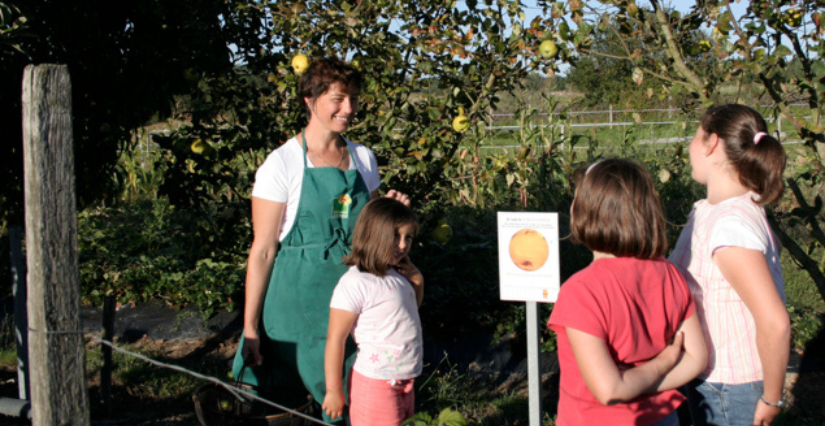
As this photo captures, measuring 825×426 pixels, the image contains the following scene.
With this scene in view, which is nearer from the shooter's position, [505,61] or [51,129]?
[51,129]

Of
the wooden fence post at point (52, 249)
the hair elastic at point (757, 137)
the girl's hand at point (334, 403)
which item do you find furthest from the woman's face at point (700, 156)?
the wooden fence post at point (52, 249)

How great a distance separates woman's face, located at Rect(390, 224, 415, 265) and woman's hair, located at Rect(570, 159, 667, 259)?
2.05 ft

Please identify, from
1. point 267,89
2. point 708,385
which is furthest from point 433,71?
point 708,385

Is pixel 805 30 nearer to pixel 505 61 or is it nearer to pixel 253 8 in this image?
pixel 505 61

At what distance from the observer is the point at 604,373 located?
152 cm

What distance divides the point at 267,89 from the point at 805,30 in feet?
8.00

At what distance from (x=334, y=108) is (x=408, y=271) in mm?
583

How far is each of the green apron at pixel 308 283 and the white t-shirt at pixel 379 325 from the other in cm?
11

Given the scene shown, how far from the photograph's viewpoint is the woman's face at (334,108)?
7.56 ft

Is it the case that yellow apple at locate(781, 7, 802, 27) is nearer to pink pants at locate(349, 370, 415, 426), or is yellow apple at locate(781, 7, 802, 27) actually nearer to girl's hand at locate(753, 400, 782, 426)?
girl's hand at locate(753, 400, 782, 426)

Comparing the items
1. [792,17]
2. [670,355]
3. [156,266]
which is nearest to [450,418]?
[670,355]

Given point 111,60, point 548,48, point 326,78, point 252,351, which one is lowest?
→ point 252,351

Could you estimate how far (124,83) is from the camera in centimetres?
369

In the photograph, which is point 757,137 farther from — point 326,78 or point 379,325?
point 326,78
